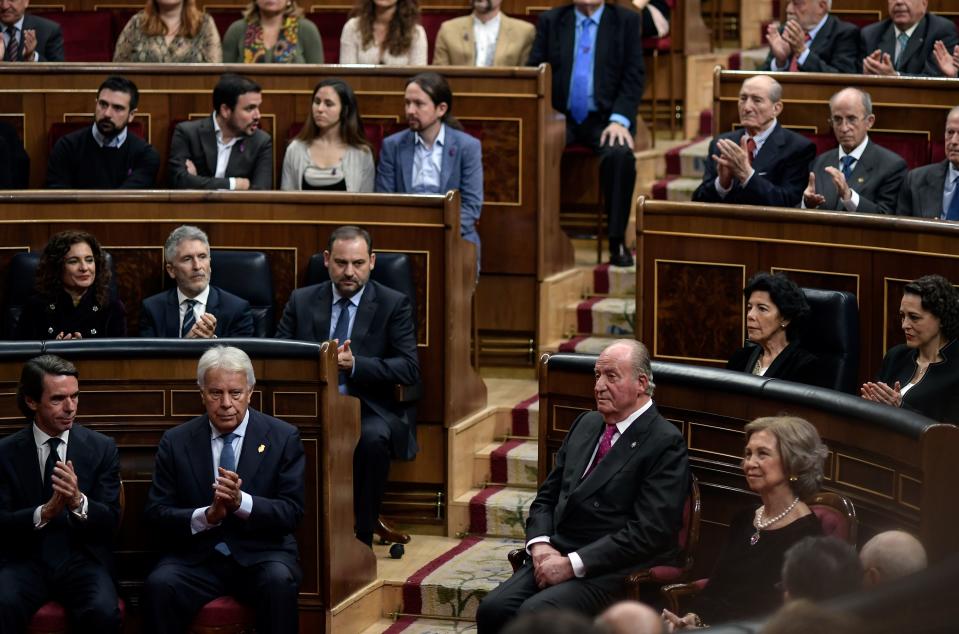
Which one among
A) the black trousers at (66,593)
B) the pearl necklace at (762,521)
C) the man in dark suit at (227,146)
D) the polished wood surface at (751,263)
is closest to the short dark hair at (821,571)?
the pearl necklace at (762,521)

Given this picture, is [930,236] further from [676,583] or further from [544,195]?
[544,195]

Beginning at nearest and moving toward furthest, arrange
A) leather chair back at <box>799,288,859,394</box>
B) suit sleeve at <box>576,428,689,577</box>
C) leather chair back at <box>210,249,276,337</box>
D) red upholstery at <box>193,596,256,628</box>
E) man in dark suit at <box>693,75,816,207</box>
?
1. suit sleeve at <box>576,428,689,577</box>
2. red upholstery at <box>193,596,256,628</box>
3. leather chair back at <box>799,288,859,394</box>
4. leather chair back at <box>210,249,276,337</box>
5. man in dark suit at <box>693,75,816,207</box>

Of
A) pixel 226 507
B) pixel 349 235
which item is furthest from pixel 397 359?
pixel 226 507

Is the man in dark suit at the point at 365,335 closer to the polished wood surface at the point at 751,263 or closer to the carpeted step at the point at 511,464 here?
the carpeted step at the point at 511,464

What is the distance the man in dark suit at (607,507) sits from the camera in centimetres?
258

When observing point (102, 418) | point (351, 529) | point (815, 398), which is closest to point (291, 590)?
point (351, 529)

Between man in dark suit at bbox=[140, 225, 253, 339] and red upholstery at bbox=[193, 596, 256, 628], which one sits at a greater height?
man in dark suit at bbox=[140, 225, 253, 339]

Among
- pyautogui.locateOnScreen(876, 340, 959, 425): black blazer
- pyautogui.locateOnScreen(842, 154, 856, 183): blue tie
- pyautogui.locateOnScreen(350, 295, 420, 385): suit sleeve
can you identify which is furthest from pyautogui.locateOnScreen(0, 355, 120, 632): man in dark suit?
pyautogui.locateOnScreen(842, 154, 856, 183): blue tie

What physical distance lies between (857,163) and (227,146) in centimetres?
161

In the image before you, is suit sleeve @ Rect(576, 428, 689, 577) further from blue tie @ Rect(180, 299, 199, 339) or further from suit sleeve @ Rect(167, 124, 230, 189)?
suit sleeve @ Rect(167, 124, 230, 189)

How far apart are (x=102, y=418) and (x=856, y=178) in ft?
5.96

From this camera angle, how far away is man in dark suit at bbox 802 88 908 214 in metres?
3.56

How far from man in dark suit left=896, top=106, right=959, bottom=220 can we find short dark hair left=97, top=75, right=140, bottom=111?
1981 mm

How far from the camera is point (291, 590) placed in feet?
9.23
